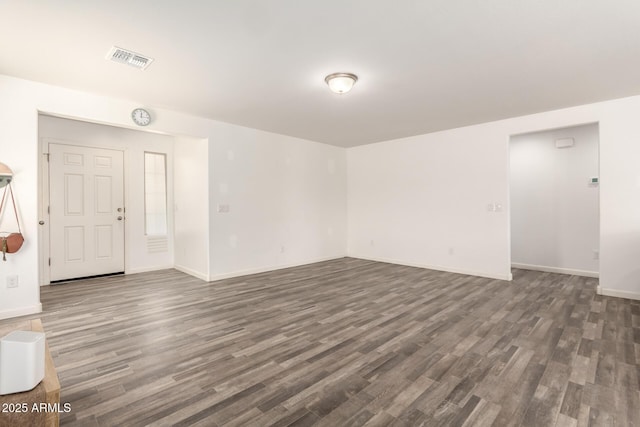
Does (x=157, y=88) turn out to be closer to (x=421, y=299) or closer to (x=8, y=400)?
(x=8, y=400)

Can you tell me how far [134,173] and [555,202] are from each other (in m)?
8.07

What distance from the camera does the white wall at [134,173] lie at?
5.40 meters

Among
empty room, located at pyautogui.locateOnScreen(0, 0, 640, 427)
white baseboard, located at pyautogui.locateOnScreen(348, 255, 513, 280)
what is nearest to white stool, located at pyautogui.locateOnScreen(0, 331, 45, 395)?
empty room, located at pyautogui.locateOnScreen(0, 0, 640, 427)

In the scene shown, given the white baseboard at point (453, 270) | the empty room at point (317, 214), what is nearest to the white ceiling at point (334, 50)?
the empty room at point (317, 214)

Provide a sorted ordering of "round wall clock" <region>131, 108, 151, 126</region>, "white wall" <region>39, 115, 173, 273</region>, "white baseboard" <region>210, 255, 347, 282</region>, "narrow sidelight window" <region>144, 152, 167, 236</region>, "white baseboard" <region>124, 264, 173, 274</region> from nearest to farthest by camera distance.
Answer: "round wall clock" <region>131, 108, 151, 126</region> → "white baseboard" <region>210, 255, 347, 282</region> → "white wall" <region>39, 115, 173, 273</region> → "white baseboard" <region>124, 264, 173, 274</region> → "narrow sidelight window" <region>144, 152, 167, 236</region>

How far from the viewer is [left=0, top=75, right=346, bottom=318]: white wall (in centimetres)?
343

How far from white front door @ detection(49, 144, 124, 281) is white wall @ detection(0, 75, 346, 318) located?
1207 millimetres

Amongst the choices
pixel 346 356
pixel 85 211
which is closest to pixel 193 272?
pixel 85 211

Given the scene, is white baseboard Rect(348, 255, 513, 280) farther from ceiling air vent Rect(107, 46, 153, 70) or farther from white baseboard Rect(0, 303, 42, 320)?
white baseboard Rect(0, 303, 42, 320)

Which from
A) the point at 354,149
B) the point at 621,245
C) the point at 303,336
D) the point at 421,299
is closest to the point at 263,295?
the point at 303,336

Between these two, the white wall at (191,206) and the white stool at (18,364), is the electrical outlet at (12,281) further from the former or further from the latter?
the white stool at (18,364)

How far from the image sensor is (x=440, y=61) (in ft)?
9.64

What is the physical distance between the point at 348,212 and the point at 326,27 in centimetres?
542

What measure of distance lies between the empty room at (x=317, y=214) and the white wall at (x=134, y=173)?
0.12 feet
